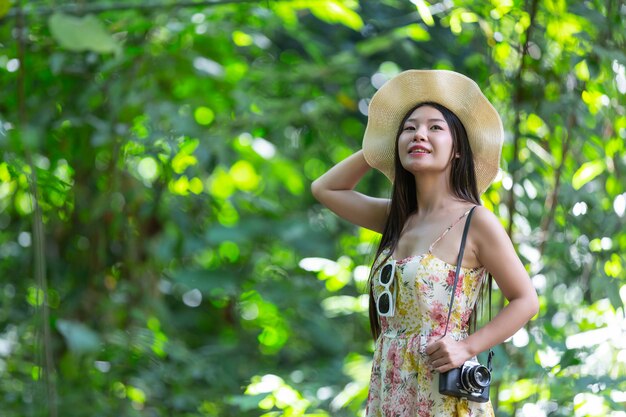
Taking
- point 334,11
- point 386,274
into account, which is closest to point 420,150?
point 386,274

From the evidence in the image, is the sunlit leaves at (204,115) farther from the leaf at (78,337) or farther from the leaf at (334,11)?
the leaf at (78,337)

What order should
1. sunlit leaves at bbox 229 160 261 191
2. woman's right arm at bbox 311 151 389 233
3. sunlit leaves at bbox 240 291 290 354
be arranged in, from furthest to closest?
sunlit leaves at bbox 229 160 261 191, sunlit leaves at bbox 240 291 290 354, woman's right arm at bbox 311 151 389 233

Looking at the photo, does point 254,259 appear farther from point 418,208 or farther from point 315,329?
point 418,208

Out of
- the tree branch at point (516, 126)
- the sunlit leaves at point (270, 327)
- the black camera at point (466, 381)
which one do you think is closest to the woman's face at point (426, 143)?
the black camera at point (466, 381)

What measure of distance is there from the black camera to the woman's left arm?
1 centimetres

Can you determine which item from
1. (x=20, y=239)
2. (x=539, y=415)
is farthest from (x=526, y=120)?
(x=20, y=239)

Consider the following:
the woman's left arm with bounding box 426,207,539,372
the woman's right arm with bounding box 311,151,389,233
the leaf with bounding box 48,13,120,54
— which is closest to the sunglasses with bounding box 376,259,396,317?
the woman's left arm with bounding box 426,207,539,372

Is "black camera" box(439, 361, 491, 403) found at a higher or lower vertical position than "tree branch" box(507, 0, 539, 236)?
higher

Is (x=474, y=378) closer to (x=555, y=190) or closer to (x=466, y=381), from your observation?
(x=466, y=381)

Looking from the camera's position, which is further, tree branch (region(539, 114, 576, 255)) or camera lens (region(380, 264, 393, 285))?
tree branch (region(539, 114, 576, 255))

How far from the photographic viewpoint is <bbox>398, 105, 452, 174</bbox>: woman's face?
1.77m

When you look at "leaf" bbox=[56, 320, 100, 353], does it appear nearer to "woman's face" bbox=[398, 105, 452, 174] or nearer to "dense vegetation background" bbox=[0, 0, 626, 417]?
"dense vegetation background" bbox=[0, 0, 626, 417]

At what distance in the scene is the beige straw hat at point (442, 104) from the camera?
72.1 inches

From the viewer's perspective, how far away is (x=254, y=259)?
408 cm
